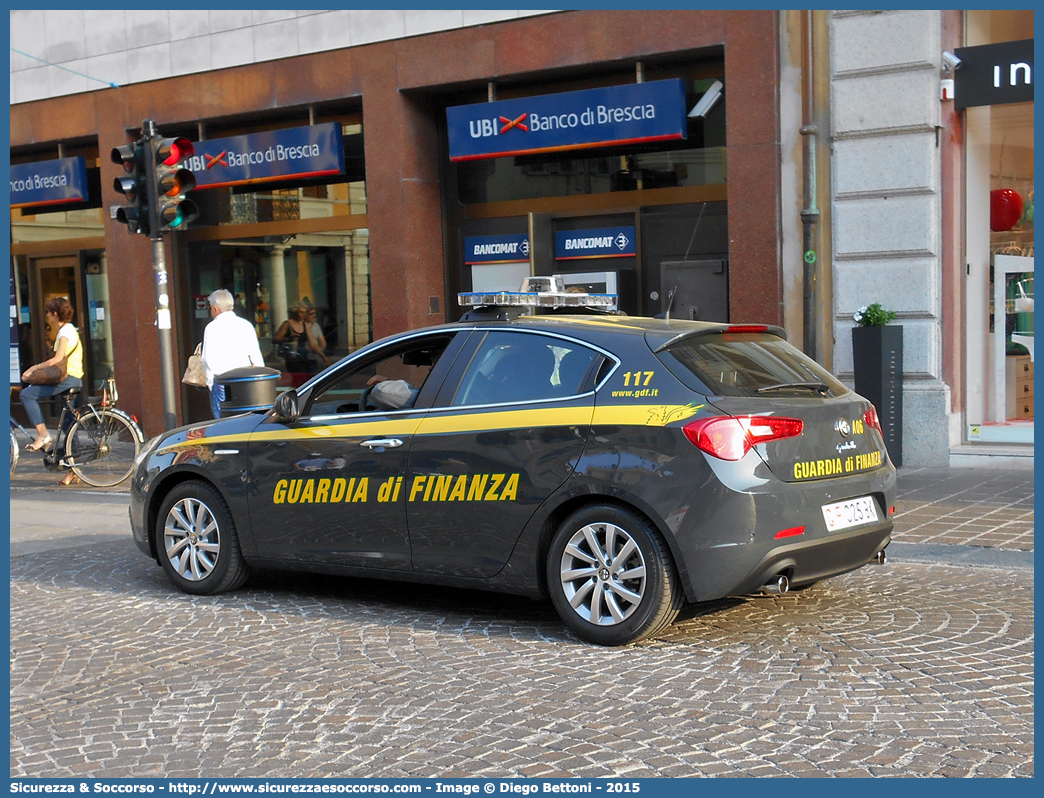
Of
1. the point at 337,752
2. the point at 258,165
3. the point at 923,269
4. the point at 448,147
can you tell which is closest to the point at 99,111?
the point at 258,165

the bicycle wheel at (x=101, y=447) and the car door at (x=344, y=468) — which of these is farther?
the bicycle wheel at (x=101, y=447)

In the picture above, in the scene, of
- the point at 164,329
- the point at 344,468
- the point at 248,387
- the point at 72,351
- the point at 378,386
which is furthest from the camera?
the point at 72,351

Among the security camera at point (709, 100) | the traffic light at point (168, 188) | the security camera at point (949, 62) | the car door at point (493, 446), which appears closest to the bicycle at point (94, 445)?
the traffic light at point (168, 188)

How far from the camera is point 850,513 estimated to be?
5.70 m

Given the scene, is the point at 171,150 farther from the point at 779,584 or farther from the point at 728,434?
the point at 779,584

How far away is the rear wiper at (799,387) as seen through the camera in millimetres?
5637

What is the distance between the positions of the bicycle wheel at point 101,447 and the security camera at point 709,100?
6.75m

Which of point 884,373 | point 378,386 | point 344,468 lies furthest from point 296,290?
point 344,468

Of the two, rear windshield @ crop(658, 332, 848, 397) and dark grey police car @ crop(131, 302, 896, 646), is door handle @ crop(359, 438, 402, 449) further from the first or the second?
rear windshield @ crop(658, 332, 848, 397)

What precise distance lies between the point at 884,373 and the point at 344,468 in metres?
6.39

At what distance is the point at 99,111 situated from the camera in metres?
17.0

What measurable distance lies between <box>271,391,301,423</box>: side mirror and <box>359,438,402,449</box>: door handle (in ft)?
1.82

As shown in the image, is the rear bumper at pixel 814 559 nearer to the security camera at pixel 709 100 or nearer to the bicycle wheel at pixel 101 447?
the security camera at pixel 709 100

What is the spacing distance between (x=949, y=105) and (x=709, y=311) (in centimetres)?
320
